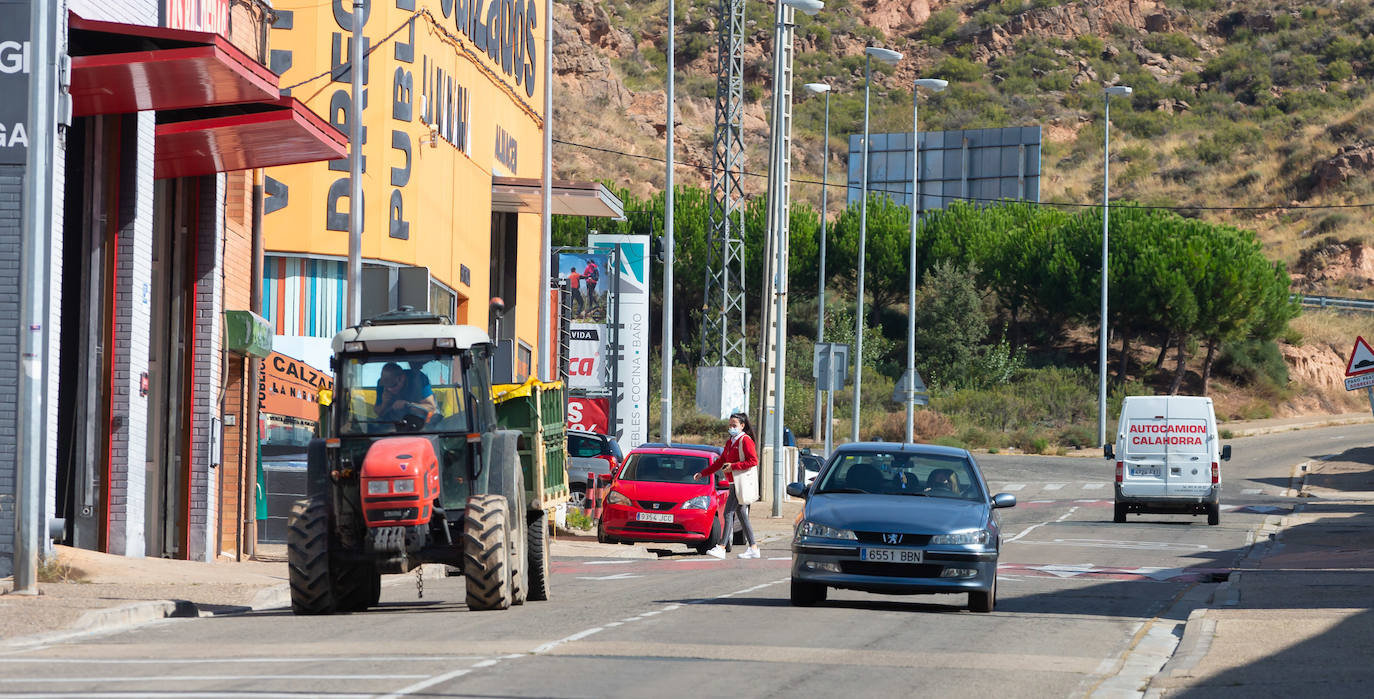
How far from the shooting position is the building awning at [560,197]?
37.0m

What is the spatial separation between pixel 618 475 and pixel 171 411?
24.9ft

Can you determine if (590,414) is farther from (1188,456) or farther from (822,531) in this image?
(822,531)

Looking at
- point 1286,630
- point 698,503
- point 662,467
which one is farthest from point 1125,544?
point 1286,630

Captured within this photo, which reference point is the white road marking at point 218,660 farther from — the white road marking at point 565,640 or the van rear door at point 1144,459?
the van rear door at point 1144,459

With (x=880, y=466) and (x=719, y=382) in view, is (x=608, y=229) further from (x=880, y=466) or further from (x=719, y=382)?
(x=880, y=466)

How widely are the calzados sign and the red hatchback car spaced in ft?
36.1

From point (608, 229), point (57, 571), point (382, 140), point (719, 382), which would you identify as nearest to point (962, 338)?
point (608, 229)

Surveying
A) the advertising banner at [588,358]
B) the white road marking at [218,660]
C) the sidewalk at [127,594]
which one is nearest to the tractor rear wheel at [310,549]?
the sidewalk at [127,594]

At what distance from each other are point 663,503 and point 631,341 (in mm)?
19745

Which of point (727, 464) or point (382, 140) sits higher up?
point (382, 140)

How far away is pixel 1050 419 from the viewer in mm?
72312

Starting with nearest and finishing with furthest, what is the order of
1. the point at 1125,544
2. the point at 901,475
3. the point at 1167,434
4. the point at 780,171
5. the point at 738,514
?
the point at 901,475
the point at 738,514
the point at 1125,544
the point at 1167,434
the point at 780,171

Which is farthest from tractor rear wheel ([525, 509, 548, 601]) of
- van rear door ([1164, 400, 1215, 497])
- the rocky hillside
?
the rocky hillside

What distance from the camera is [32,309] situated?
600 inches
